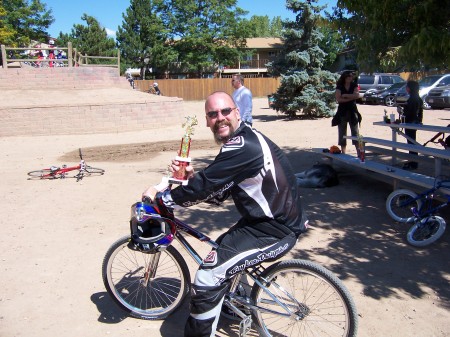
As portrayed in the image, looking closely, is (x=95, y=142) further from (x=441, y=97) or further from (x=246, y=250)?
(x=441, y=97)

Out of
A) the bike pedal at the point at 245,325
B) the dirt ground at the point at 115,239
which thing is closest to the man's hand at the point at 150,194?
the bike pedal at the point at 245,325

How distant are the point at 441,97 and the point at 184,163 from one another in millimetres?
21648

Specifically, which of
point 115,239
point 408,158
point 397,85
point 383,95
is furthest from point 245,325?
point 397,85

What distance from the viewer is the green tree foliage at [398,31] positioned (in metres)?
5.04

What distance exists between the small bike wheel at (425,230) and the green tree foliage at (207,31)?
177 feet

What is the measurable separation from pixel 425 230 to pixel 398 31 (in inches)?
103

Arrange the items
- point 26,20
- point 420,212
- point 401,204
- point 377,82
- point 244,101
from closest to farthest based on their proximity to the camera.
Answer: point 420,212, point 401,204, point 244,101, point 377,82, point 26,20

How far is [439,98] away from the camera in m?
21.6

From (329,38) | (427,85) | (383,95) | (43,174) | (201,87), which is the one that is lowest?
(43,174)

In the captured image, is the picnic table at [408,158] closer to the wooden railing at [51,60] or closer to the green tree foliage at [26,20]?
the wooden railing at [51,60]

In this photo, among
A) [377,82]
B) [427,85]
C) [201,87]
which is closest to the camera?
[427,85]

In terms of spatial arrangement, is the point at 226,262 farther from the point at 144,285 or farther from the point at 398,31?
the point at 398,31

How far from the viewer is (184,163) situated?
291cm

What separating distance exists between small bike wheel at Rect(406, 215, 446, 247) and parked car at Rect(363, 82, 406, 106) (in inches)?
808
